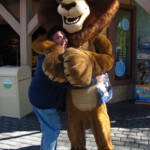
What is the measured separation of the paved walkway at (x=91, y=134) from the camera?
344cm

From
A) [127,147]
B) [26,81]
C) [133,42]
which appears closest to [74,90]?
[127,147]

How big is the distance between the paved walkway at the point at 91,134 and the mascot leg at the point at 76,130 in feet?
3.07

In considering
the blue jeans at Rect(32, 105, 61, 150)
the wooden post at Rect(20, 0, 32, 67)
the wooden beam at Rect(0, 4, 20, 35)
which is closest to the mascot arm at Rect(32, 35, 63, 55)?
the blue jeans at Rect(32, 105, 61, 150)

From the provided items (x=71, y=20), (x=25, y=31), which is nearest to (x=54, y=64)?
(x=71, y=20)

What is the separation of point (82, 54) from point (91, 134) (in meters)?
2.27

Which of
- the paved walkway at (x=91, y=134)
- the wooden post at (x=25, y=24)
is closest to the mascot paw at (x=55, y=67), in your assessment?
the paved walkway at (x=91, y=134)

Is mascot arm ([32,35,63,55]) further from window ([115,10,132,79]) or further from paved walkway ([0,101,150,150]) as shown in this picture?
window ([115,10,132,79])

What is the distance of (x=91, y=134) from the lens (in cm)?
389

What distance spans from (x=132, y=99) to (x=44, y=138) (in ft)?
15.3

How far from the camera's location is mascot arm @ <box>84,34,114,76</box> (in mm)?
2168

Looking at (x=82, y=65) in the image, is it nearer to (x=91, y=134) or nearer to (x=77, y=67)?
(x=77, y=67)

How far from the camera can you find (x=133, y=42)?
6441mm

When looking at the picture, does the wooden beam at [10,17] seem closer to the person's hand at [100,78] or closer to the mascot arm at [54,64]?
the mascot arm at [54,64]

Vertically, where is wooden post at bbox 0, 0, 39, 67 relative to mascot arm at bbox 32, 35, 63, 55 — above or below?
above
